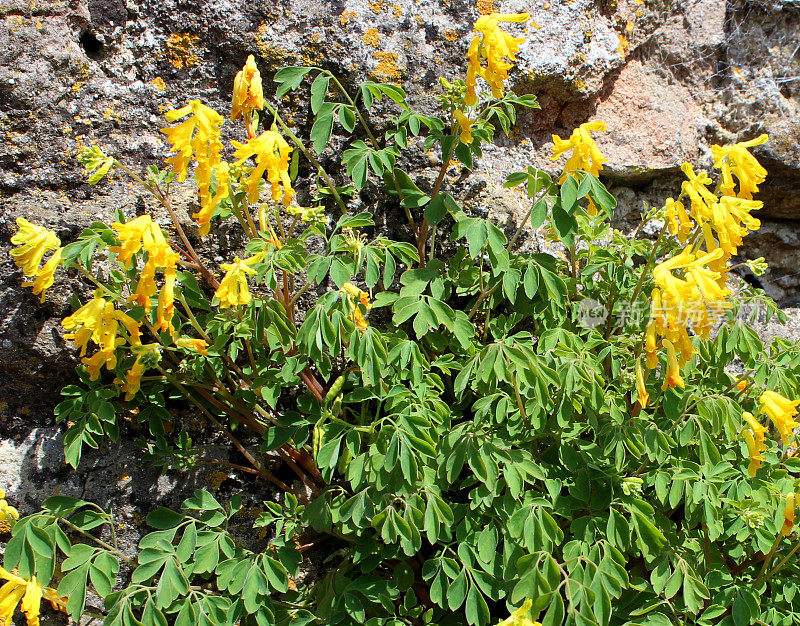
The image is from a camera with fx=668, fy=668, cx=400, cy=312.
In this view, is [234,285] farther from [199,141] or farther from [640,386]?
[640,386]

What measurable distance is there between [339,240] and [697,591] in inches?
62.6

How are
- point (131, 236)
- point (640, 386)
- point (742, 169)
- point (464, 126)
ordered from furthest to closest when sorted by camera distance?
1. point (464, 126)
2. point (742, 169)
3. point (640, 386)
4. point (131, 236)

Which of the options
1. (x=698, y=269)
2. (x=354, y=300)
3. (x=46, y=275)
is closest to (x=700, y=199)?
(x=698, y=269)

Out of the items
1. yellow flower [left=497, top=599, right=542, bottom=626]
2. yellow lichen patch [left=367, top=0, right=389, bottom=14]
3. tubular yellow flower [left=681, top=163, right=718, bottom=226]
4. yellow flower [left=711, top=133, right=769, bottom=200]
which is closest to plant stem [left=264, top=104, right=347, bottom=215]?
yellow lichen patch [left=367, top=0, right=389, bottom=14]

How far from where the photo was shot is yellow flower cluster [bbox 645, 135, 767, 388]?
6.20 ft

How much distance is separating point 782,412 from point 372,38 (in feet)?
6.89

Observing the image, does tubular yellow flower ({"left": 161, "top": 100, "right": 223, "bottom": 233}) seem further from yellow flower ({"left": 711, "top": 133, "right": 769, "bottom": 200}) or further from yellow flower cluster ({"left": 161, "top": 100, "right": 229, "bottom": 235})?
yellow flower ({"left": 711, "top": 133, "right": 769, "bottom": 200})

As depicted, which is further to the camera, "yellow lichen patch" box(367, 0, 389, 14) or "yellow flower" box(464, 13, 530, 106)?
"yellow lichen patch" box(367, 0, 389, 14)

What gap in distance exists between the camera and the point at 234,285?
78.6 inches

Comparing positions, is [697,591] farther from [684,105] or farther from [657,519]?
[684,105]

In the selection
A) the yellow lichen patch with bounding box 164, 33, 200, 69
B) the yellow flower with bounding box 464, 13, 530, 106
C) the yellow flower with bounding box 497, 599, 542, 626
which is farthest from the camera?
the yellow lichen patch with bounding box 164, 33, 200, 69

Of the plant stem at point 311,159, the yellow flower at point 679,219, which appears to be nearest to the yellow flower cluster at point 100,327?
the plant stem at point 311,159

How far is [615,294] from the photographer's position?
8.55 ft

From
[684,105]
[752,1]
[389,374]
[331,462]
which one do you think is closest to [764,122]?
[684,105]
